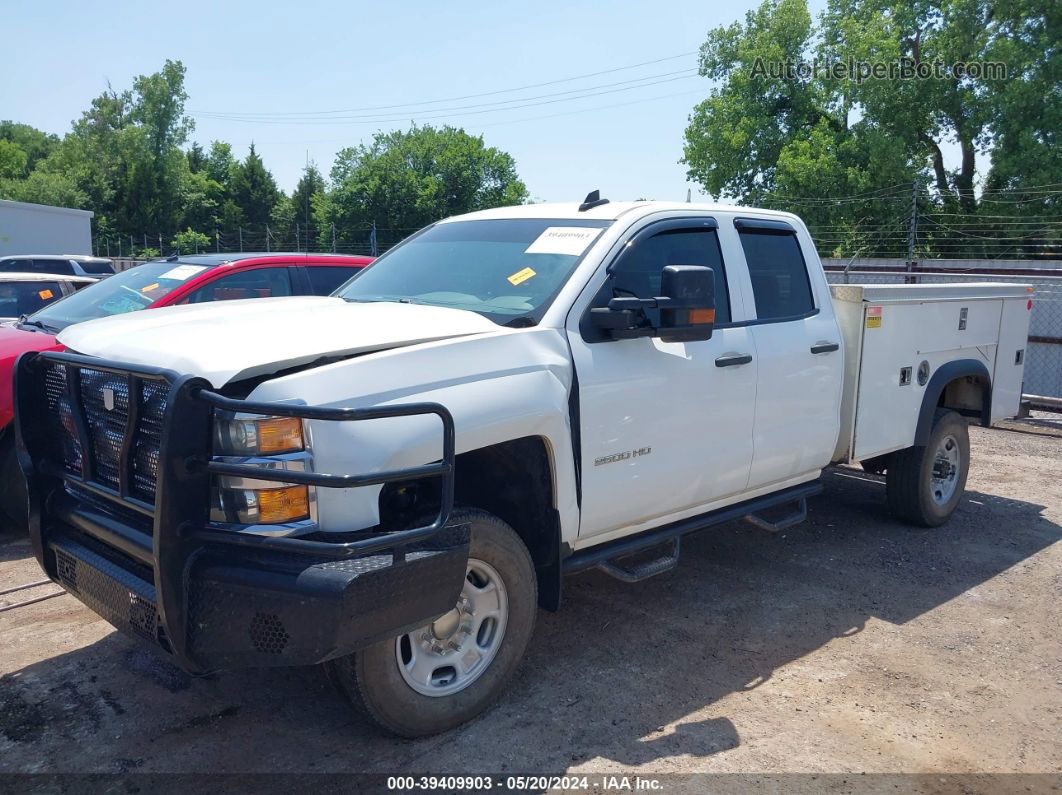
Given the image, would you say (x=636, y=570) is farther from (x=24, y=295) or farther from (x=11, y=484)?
(x=24, y=295)

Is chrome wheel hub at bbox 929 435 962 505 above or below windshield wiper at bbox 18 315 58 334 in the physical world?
below

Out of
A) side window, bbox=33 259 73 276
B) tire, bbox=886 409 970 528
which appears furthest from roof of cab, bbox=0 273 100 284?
side window, bbox=33 259 73 276

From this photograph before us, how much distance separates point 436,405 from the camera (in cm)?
300

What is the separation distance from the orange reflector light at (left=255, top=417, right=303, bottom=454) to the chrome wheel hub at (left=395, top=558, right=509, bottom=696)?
34.8 inches

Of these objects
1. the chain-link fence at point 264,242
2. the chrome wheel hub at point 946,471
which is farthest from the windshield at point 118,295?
the chain-link fence at point 264,242

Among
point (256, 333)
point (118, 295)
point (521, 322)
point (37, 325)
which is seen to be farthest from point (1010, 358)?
point (37, 325)

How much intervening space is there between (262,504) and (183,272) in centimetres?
450

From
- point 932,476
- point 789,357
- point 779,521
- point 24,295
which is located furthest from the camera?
point 24,295

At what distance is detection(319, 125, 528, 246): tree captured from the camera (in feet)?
165

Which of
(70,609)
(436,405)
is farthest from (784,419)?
(70,609)

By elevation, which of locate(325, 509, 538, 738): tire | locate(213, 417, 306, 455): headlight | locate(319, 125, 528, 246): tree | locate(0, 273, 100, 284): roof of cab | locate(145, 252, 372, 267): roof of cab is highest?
locate(319, 125, 528, 246): tree

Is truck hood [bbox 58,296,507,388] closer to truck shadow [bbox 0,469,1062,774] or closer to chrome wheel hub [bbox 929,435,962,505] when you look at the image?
truck shadow [bbox 0,469,1062,774]

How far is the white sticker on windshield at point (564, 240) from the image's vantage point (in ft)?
13.6

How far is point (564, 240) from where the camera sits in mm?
4230
